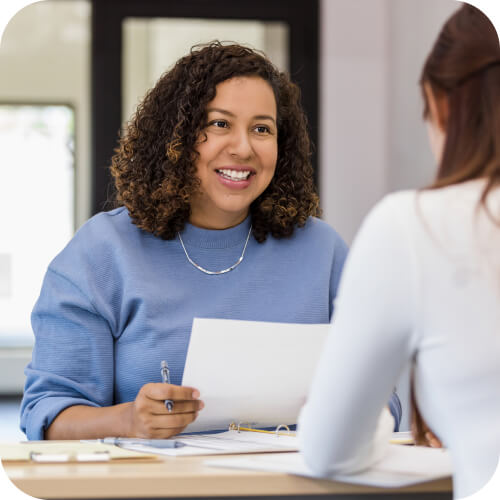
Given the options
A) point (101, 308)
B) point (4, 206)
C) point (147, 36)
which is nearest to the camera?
point (101, 308)

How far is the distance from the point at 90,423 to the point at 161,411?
16cm

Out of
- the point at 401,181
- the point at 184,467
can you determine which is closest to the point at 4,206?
the point at 401,181

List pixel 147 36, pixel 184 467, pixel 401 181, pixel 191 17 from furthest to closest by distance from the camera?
pixel 147 36, pixel 191 17, pixel 401 181, pixel 184 467

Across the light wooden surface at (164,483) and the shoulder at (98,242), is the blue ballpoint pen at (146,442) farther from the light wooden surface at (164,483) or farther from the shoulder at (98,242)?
the shoulder at (98,242)

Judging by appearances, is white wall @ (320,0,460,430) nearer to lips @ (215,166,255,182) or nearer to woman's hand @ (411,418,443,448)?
lips @ (215,166,255,182)

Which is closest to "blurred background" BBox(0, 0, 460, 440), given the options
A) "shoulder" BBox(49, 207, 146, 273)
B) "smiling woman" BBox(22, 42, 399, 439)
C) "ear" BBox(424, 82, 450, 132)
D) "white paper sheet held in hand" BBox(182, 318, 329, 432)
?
"smiling woman" BBox(22, 42, 399, 439)

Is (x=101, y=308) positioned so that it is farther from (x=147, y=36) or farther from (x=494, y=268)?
(x=147, y=36)

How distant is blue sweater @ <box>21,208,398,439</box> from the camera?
134 cm

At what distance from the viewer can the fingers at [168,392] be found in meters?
1.13

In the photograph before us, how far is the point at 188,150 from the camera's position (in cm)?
154

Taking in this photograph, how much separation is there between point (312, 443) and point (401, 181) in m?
2.92

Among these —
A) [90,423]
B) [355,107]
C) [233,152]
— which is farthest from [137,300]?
[355,107]

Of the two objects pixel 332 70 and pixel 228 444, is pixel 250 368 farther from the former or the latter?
pixel 332 70

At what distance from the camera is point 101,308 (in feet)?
4.50
